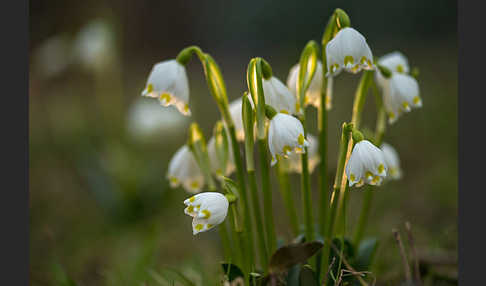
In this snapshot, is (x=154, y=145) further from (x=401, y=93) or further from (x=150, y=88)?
(x=401, y=93)

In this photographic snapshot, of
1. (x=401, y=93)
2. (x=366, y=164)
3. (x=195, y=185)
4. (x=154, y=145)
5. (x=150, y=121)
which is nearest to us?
(x=366, y=164)

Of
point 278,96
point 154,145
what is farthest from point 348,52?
point 154,145

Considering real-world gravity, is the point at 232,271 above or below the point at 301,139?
below

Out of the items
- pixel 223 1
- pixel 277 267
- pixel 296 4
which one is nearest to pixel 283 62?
pixel 296 4

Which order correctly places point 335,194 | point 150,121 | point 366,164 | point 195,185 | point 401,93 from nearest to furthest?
1. point 366,164
2. point 335,194
3. point 401,93
4. point 195,185
5. point 150,121

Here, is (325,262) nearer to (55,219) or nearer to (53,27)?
(55,219)

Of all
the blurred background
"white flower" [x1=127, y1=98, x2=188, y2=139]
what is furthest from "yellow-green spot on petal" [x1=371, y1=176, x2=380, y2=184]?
"white flower" [x1=127, y1=98, x2=188, y2=139]

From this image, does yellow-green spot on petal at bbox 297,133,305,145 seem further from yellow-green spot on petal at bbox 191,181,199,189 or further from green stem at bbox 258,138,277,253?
yellow-green spot on petal at bbox 191,181,199,189

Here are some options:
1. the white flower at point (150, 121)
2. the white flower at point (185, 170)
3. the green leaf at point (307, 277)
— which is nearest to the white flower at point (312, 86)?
the white flower at point (185, 170)
